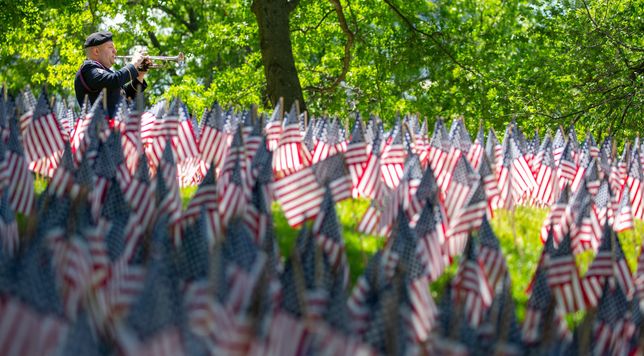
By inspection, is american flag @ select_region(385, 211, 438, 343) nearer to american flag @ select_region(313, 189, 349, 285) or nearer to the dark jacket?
american flag @ select_region(313, 189, 349, 285)

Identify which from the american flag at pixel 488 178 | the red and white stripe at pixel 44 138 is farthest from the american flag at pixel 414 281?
the red and white stripe at pixel 44 138

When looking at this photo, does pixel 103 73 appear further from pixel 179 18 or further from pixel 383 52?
pixel 179 18

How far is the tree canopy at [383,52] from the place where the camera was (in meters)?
21.1

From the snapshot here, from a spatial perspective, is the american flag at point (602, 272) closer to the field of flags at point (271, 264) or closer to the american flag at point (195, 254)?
the field of flags at point (271, 264)

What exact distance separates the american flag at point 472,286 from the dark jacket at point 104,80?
659 centimetres

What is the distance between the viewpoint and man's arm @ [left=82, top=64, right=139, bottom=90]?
473 inches

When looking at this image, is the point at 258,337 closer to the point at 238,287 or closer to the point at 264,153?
the point at 238,287

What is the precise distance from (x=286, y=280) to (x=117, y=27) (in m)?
32.9

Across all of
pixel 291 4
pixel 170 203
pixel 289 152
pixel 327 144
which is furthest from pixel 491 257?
pixel 291 4

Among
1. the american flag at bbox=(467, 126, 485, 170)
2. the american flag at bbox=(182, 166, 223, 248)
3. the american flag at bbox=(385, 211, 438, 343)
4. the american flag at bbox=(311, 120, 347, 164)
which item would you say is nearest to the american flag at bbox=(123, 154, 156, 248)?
the american flag at bbox=(182, 166, 223, 248)

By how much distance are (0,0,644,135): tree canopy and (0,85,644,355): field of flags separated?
20.8 feet

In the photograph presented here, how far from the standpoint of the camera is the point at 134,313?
15.4 ft

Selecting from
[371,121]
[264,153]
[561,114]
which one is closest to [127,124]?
[264,153]

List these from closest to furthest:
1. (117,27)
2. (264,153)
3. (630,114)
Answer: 1. (264,153)
2. (630,114)
3. (117,27)
